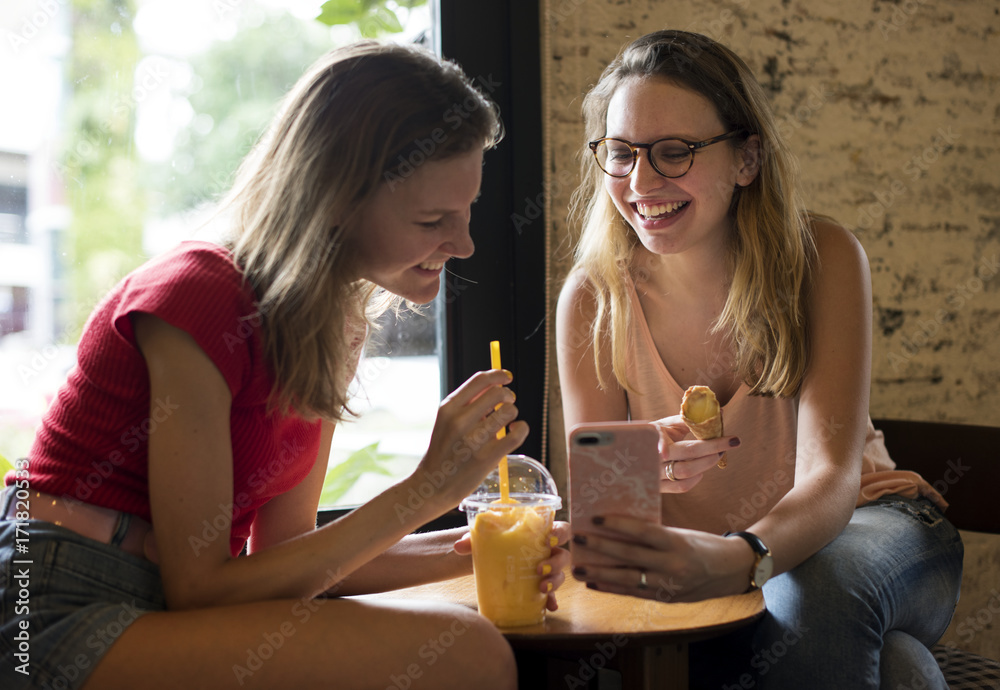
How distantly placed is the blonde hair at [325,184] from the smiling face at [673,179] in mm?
553


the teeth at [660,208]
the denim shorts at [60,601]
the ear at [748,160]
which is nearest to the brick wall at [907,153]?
the ear at [748,160]

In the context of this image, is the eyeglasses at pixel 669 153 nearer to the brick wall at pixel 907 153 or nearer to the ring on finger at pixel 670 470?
the ring on finger at pixel 670 470

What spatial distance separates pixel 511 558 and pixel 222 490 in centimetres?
47

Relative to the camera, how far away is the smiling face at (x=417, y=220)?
138cm

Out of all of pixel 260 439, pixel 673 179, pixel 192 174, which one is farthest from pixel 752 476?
pixel 192 174

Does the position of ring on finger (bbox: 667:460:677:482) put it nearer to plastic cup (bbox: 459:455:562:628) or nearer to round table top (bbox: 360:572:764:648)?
round table top (bbox: 360:572:764:648)

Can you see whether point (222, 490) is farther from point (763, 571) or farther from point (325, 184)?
point (763, 571)

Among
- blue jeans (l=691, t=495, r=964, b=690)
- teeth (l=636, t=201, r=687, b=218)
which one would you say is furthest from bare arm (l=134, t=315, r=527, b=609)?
teeth (l=636, t=201, r=687, b=218)

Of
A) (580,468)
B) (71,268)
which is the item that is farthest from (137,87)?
(580,468)

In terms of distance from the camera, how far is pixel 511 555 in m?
1.37

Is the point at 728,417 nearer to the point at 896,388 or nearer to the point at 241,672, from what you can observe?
the point at 241,672

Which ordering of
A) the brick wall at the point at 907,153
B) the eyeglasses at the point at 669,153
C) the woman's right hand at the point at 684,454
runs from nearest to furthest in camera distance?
the woman's right hand at the point at 684,454 < the eyeglasses at the point at 669,153 < the brick wall at the point at 907,153

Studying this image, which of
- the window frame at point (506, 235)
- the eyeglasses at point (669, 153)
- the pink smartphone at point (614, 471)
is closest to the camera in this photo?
the pink smartphone at point (614, 471)

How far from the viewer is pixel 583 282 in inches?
82.0
